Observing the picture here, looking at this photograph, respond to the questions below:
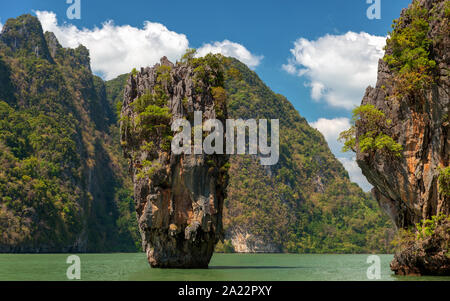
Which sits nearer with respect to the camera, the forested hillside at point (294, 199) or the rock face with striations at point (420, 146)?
the rock face with striations at point (420, 146)

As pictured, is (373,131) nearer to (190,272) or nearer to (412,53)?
(412,53)

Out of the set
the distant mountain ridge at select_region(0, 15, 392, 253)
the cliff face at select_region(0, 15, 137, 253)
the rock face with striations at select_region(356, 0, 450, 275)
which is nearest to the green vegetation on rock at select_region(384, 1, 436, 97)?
the rock face with striations at select_region(356, 0, 450, 275)

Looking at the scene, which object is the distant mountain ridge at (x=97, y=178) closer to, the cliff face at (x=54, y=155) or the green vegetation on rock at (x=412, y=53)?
the cliff face at (x=54, y=155)

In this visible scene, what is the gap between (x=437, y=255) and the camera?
21.6 metres

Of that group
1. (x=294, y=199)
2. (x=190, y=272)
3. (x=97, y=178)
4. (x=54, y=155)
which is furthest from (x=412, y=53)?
(x=294, y=199)

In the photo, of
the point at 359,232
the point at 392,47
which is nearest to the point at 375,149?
the point at 392,47

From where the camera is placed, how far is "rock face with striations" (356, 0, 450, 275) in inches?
839

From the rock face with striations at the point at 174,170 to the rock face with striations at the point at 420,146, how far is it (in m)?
9.16

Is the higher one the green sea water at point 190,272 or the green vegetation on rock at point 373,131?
the green vegetation on rock at point 373,131

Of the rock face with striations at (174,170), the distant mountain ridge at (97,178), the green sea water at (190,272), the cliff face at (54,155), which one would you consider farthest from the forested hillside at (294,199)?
the rock face with striations at (174,170)

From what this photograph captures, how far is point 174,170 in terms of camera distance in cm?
2808

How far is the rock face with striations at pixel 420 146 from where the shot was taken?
21.3m
